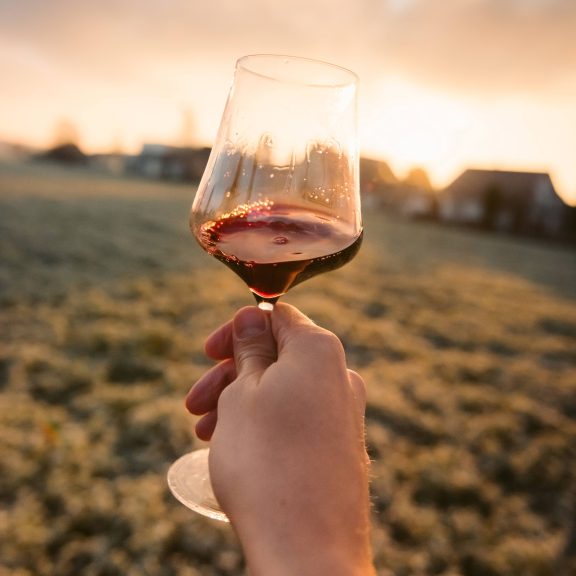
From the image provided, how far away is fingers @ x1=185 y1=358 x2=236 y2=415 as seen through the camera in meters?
1.86

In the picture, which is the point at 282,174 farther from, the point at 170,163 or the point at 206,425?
the point at 170,163

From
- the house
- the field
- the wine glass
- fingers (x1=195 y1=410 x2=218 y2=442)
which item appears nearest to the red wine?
the wine glass

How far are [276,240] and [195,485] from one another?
0.99m

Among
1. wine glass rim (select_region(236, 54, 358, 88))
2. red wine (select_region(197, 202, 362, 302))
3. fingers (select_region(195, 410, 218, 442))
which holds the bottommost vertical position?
fingers (select_region(195, 410, 218, 442))

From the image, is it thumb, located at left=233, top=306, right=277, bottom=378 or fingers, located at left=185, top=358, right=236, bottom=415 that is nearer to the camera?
thumb, located at left=233, top=306, right=277, bottom=378

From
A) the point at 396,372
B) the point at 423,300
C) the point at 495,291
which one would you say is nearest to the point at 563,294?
the point at 495,291

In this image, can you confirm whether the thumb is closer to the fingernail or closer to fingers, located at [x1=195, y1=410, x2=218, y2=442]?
the fingernail

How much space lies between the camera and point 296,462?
1188mm

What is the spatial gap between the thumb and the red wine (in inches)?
5.3

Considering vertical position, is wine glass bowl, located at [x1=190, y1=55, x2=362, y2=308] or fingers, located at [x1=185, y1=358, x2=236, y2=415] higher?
wine glass bowl, located at [x1=190, y1=55, x2=362, y2=308]

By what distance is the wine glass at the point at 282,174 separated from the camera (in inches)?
58.4

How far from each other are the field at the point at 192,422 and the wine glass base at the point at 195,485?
665mm

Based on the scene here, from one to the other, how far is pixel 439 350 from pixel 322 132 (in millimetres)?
4545

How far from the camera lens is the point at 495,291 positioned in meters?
9.62
